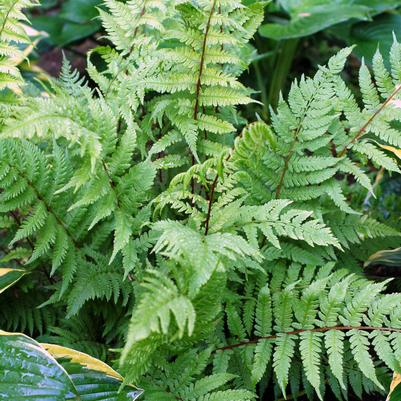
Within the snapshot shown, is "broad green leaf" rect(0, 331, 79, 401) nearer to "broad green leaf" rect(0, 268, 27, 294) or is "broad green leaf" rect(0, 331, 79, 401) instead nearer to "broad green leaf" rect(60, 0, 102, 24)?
"broad green leaf" rect(0, 268, 27, 294)

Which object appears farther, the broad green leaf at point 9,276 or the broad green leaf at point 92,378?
the broad green leaf at point 9,276

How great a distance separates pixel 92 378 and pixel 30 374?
0.16 m

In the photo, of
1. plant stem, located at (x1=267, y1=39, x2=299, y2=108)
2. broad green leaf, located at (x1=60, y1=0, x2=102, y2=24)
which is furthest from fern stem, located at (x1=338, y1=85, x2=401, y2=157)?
broad green leaf, located at (x1=60, y1=0, x2=102, y2=24)

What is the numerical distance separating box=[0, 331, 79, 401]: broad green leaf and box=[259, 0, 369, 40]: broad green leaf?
1957 mm

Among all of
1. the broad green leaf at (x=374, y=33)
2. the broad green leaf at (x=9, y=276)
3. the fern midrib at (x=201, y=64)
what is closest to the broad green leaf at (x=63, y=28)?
the broad green leaf at (x=374, y=33)

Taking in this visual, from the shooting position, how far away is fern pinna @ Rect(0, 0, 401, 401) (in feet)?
4.34

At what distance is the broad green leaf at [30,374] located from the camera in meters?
1.25

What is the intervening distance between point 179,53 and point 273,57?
1.86 m

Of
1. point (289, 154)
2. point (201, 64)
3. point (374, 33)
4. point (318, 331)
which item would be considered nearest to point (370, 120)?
point (289, 154)

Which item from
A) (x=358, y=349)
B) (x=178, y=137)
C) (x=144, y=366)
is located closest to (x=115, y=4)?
(x=178, y=137)

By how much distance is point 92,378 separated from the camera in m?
1.38

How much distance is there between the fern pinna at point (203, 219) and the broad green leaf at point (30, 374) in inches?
6.4

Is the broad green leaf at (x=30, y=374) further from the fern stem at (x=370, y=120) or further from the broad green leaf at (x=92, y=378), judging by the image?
the fern stem at (x=370, y=120)

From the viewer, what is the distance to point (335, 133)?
1.65 metres
